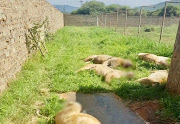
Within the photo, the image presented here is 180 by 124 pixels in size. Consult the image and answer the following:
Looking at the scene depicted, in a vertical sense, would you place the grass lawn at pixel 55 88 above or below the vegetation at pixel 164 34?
below

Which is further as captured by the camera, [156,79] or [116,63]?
[116,63]

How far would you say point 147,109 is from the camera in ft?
11.9

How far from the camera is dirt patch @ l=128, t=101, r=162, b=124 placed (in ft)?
10.9

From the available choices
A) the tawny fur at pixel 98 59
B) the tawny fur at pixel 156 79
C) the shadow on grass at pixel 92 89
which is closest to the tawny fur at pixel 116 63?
the tawny fur at pixel 98 59

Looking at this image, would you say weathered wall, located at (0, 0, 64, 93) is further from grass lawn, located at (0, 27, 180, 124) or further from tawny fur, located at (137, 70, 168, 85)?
tawny fur, located at (137, 70, 168, 85)

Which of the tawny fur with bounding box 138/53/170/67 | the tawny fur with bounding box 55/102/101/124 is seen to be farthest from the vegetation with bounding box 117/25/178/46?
the tawny fur with bounding box 55/102/101/124

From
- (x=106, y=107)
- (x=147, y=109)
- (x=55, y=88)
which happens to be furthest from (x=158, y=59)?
(x=55, y=88)

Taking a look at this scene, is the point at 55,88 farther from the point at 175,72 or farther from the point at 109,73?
the point at 175,72

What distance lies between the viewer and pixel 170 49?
7.28 meters

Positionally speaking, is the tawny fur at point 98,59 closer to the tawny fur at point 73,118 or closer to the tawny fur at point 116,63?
the tawny fur at point 116,63

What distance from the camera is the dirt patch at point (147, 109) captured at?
333cm

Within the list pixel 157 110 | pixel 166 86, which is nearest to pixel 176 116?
pixel 157 110

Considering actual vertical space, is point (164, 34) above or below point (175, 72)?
below

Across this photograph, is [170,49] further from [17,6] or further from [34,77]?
[17,6]
